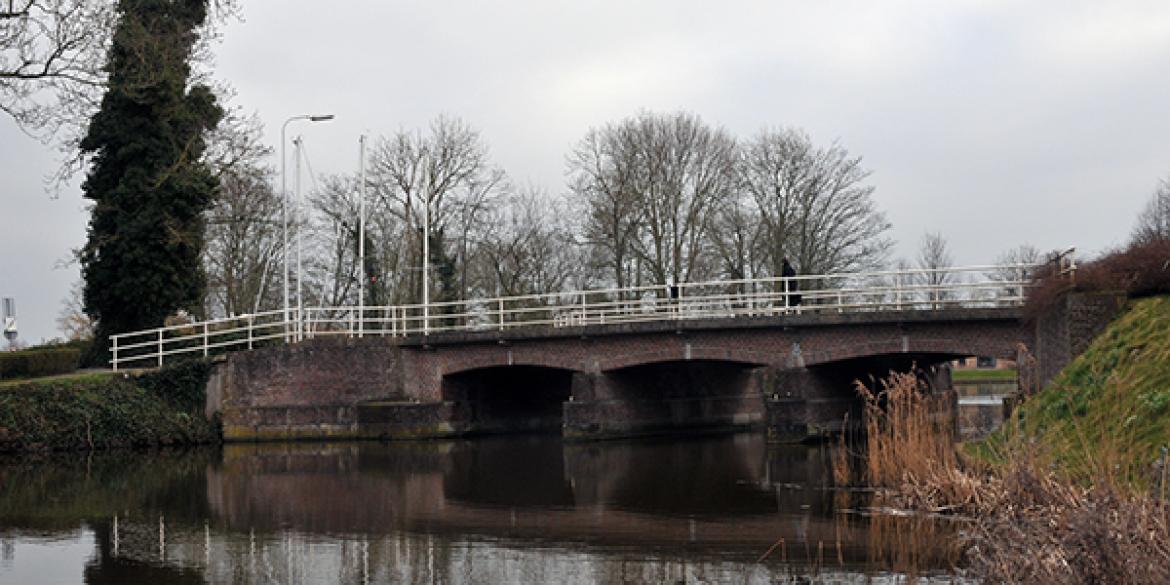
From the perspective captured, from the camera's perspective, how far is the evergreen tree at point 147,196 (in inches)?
1335

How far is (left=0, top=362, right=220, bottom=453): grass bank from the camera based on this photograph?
95.6 ft

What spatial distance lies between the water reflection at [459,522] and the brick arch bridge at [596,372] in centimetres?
336

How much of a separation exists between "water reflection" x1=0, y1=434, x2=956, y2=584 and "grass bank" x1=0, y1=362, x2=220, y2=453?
3.45m

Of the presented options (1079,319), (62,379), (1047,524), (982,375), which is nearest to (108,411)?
(62,379)

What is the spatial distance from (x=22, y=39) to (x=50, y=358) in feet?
43.2

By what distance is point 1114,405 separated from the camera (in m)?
15.4

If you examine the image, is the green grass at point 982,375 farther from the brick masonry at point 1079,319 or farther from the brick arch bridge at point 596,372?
the brick masonry at point 1079,319

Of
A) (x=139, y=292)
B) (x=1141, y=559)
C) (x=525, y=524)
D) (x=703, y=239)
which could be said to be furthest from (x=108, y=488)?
(x=703, y=239)

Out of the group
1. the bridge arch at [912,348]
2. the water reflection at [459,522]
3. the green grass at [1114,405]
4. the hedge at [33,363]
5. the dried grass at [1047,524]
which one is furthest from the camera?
the hedge at [33,363]

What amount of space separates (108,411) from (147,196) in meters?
6.60

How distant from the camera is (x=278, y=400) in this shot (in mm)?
33188

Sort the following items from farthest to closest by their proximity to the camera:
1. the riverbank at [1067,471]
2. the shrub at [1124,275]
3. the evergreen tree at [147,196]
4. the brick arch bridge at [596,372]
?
the evergreen tree at [147,196]
the brick arch bridge at [596,372]
the shrub at [1124,275]
the riverbank at [1067,471]

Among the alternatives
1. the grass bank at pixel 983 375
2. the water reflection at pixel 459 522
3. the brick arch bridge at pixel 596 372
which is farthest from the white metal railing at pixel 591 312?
the grass bank at pixel 983 375

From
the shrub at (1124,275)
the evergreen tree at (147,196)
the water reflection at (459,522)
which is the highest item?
the evergreen tree at (147,196)
